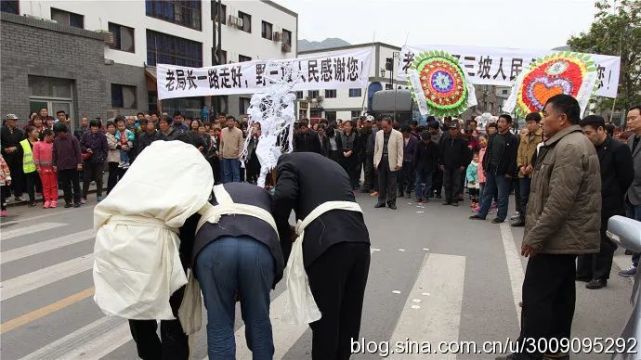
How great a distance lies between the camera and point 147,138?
32.5 ft

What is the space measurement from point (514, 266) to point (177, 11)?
23076 millimetres

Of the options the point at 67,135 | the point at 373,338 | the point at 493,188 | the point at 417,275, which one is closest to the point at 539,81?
the point at 493,188

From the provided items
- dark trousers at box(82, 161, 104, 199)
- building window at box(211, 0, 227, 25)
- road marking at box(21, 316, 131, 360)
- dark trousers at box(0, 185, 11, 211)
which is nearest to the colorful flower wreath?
dark trousers at box(82, 161, 104, 199)

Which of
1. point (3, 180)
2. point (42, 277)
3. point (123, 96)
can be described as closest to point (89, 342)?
point (42, 277)

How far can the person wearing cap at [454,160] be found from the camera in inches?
400

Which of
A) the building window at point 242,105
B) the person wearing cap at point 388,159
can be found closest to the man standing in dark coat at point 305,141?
the person wearing cap at point 388,159

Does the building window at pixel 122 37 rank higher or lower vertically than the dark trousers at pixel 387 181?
higher

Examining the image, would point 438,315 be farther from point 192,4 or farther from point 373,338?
point 192,4

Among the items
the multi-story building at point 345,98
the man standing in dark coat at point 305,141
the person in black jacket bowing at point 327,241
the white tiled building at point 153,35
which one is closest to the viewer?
the person in black jacket bowing at point 327,241

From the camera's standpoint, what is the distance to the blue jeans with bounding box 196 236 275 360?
102 inches

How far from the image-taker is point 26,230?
766 centimetres

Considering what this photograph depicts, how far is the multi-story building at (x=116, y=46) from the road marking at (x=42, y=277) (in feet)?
31.8

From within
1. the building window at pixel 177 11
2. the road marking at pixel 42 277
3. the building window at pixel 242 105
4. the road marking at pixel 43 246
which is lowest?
the road marking at pixel 43 246

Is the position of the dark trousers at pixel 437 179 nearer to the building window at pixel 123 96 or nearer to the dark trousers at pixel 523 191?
the dark trousers at pixel 523 191
